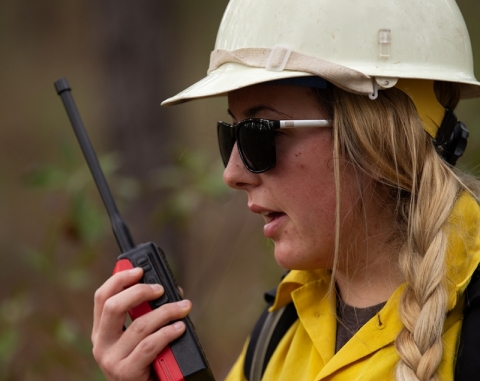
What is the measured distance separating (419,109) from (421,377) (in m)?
0.75

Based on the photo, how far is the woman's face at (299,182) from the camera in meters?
1.87

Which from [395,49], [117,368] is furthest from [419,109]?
[117,368]

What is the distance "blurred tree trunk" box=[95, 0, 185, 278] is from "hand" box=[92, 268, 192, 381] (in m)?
2.27

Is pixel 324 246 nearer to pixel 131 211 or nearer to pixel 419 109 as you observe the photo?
pixel 419 109

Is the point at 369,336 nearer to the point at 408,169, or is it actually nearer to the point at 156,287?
the point at 408,169

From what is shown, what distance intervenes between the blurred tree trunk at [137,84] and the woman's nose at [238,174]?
7.52 feet

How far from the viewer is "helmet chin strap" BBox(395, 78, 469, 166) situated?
1.86 meters

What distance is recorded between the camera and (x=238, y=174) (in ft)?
6.53

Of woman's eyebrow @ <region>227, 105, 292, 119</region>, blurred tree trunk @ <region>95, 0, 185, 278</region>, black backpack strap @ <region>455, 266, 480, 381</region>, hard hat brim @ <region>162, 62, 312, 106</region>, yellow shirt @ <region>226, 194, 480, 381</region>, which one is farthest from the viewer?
blurred tree trunk @ <region>95, 0, 185, 278</region>

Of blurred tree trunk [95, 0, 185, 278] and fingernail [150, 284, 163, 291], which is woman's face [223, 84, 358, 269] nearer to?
fingernail [150, 284, 163, 291]

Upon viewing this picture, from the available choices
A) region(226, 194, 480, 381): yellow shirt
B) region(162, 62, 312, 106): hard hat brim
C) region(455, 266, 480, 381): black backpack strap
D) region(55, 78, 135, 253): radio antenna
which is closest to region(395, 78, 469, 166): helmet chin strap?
region(226, 194, 480, 381): yellow shirt

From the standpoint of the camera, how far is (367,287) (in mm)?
1970

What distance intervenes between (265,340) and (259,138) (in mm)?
765

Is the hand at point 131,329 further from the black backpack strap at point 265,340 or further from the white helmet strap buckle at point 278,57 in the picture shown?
the white helmet strap buckle at point 278,57
